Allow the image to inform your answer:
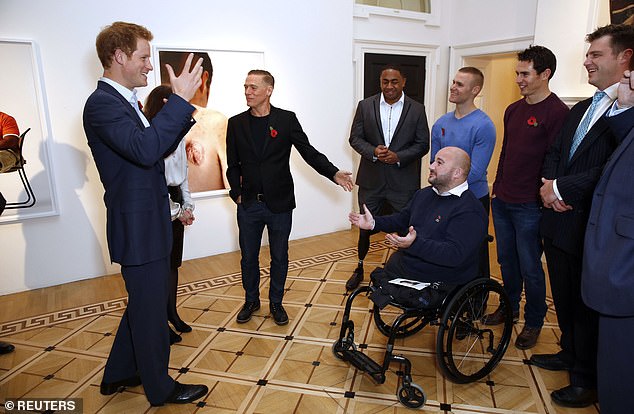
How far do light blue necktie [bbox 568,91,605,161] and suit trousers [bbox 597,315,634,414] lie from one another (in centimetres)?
97

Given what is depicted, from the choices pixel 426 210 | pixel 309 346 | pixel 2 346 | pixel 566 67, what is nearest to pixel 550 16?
pixel 566 67

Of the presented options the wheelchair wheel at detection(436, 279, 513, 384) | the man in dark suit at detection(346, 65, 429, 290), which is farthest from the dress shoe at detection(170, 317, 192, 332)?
the wheelchair wheel at detection(436, 279, 513, 384)

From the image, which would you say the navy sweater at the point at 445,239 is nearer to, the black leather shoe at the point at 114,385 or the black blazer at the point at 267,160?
the black blazer at the point at 267,160

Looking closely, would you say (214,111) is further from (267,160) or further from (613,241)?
(613,241)

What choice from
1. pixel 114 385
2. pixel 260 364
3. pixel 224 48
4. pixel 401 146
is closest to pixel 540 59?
pixel 401 146

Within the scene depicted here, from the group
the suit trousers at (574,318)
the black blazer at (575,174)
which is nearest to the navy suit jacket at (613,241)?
the black blazer at (575,174)

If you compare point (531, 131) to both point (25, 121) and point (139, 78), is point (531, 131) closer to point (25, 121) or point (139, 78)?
point (139, 78)

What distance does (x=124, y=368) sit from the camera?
2.37 m

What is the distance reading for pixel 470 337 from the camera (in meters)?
2.93

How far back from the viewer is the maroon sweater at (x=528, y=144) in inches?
105

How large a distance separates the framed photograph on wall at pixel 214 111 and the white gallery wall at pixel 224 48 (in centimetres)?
6

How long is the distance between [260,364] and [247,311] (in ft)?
1.97

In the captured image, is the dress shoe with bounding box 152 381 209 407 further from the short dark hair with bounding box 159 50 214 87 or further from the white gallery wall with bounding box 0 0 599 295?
the short dark hair with bounding box 159 50 214 87

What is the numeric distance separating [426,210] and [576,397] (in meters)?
1.24
